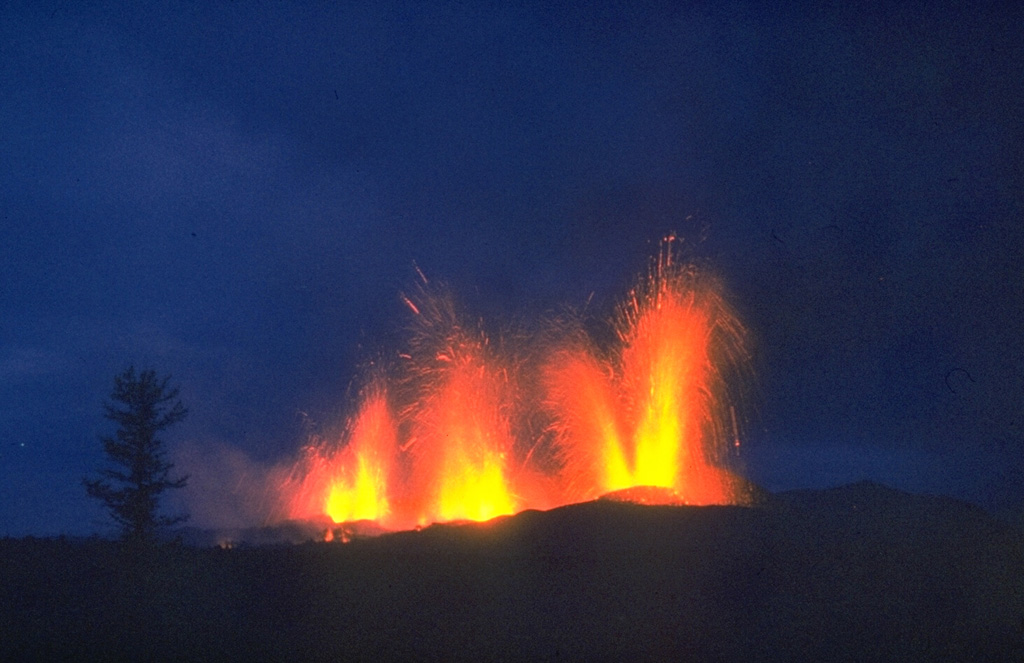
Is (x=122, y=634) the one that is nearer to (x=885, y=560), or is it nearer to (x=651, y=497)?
(x=651, y=497)

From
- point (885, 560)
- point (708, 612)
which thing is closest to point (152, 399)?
point (708, 612)

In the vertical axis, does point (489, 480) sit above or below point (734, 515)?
above

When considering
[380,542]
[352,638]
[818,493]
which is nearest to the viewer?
[352,638]

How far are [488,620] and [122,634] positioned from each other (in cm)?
763

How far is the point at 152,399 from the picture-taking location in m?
38.1

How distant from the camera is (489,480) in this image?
3344 cm

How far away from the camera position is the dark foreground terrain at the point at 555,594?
1842 cm

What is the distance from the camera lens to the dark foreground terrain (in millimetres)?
18422

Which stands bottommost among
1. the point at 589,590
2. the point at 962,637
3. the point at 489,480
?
the point at 962,637

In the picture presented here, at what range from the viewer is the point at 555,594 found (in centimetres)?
2131

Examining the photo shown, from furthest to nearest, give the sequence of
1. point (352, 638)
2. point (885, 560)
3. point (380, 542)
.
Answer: point (380, 542) < point (885, 560) < point (352, 638)

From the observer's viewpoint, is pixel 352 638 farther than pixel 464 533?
No

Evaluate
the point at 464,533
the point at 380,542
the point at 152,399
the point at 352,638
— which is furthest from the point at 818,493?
the point at 152,399

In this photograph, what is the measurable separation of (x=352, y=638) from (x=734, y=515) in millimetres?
11819
